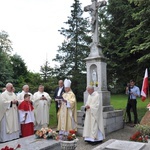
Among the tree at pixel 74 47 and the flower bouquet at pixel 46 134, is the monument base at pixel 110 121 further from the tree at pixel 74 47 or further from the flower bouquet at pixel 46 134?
the tree at pixel 74 47

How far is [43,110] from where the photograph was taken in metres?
9.67

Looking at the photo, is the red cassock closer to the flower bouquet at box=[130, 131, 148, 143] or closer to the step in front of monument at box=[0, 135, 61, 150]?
the step in front of monument at box=[0, 135, 61, 150]

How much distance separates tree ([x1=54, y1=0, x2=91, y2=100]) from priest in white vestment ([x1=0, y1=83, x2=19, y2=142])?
11.4 meters

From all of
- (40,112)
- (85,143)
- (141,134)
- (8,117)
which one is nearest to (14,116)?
(8,117)

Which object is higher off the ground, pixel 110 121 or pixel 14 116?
pixel 14 116

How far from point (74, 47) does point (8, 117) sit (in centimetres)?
1321

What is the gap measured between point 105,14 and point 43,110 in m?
10.5

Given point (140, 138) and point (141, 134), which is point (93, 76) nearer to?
point (141, 134)

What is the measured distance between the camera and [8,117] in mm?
8172

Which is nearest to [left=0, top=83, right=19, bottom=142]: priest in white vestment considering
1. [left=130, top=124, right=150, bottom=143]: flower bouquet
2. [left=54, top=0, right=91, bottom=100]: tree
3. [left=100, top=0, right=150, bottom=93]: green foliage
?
[left=130, top=124, right=150, bottom=143]: flower bouquet

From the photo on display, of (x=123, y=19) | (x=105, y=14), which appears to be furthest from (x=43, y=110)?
(x=105, y=14)

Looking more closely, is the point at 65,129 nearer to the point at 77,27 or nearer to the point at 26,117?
the point at 26,117

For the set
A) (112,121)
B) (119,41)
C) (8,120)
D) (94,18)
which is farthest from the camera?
(119,41)

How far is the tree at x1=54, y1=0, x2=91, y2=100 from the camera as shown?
2008 centimetres
